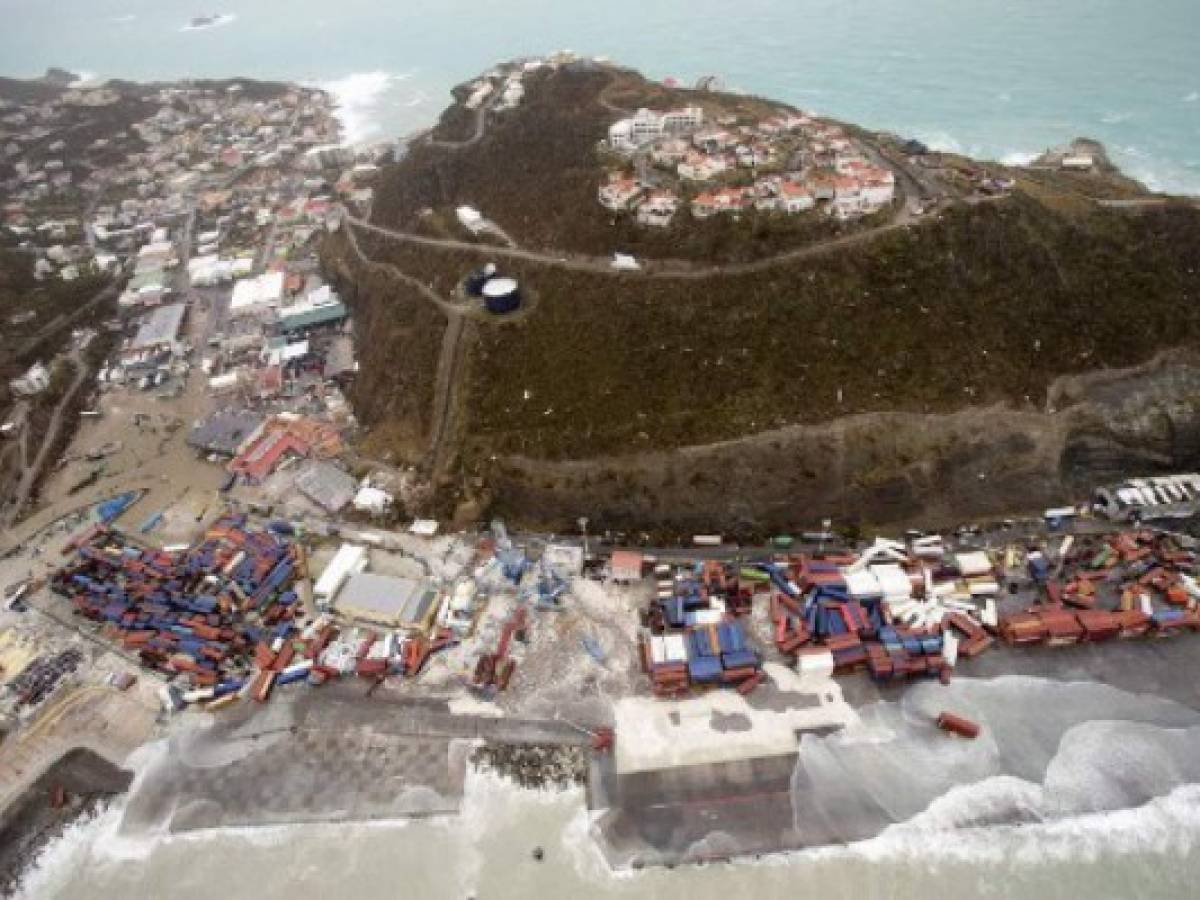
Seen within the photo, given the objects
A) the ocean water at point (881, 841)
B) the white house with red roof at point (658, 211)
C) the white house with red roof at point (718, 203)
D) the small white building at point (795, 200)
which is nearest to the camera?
the ocean water at point (881, 841)

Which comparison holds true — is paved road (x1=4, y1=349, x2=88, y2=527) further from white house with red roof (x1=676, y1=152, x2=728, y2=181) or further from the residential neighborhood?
white house with red roof (x1=676, y1=152, x2=728, y2=181)

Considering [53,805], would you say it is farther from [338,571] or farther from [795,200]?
[795,200]

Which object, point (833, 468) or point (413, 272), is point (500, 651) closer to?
point (833, 468)

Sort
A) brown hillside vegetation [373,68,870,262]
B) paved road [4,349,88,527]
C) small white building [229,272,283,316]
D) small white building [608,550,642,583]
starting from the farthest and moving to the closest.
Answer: small white building [229,272,283,316] < paved road [4,349,88,527] < brown hillside vegetation [373,68,870,262] < small white building [608,550,642,583]

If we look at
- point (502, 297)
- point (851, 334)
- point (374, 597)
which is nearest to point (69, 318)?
point (502, 297)

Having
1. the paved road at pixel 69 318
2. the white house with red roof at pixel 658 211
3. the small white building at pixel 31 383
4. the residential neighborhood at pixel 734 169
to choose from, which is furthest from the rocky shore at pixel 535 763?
the paved road at pixel 69 318

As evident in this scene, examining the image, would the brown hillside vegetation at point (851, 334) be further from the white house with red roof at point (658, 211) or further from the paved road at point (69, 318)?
the paved road at point (69, 318)

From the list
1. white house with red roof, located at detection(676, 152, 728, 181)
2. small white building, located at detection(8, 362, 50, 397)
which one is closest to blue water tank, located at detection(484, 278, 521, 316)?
white house with red roof, located at detection(676, 152, 728, 181)
